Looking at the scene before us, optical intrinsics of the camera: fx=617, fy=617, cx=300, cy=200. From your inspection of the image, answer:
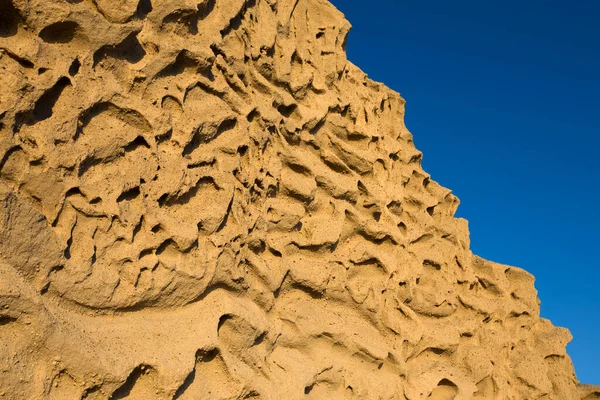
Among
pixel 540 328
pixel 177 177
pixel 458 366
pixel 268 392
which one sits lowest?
pixel 268 392

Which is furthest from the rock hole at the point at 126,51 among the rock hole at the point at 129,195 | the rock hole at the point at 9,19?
the rock hole at the point at 129,195

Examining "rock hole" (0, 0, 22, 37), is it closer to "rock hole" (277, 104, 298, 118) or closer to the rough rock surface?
the rough rock surface

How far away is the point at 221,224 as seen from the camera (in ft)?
15.7

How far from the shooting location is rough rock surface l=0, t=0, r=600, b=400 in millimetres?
3637

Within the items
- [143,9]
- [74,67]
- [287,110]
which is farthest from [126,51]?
[287,110]

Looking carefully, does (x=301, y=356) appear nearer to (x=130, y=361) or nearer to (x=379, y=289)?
(x=379, y=289)

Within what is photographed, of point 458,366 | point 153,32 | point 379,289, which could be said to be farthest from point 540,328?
point 153,32

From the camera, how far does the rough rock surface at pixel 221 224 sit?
143 inches

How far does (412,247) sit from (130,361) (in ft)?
12.7

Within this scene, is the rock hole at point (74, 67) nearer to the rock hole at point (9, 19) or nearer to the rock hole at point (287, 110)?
the rock hole at point (9, 19)

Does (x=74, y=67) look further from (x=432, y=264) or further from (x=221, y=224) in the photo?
(x=432, y=264)

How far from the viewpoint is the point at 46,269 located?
3.62 m

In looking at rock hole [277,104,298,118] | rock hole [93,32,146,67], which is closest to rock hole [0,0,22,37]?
rock hole [93,32,146,67]

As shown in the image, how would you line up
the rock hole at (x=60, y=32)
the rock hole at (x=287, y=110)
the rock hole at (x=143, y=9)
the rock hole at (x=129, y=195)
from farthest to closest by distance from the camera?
1. the rock hole at (x=287, y=110)
2. the rock hole at (x=143, y=9)
3. the rock hole at (x=129, y=195)
4. the rock hole at (x=60, y=32)
